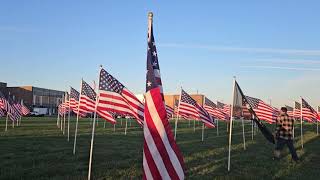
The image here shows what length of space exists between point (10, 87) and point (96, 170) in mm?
135109

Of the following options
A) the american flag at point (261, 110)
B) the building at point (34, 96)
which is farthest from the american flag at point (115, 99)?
the building at point (34, 96)

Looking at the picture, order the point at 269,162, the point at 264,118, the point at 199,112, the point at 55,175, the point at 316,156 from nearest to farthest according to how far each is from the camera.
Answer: the point at 55,175
the point at 269,162
the point at 316,156
the point at 199,112
the point at 264,118

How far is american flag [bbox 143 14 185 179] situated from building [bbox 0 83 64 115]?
12818cm

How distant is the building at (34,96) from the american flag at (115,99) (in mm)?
121646

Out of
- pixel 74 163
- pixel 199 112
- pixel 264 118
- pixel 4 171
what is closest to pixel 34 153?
pixel 74 163

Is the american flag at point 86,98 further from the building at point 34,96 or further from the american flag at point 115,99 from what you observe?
the building at point 34,96

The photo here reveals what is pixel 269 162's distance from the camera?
16.0 meters

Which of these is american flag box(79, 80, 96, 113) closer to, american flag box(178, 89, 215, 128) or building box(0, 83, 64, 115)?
american flag box(178, 89, 215, 128)

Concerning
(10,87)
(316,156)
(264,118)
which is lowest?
(316,156)

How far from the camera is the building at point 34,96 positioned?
133 m

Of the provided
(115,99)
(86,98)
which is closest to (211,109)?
(86,98)

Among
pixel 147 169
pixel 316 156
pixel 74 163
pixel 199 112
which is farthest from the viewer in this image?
pixel 199 112

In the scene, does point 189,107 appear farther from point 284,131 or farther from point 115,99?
point 115,99

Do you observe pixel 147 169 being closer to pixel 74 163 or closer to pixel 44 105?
pixel 74 163
